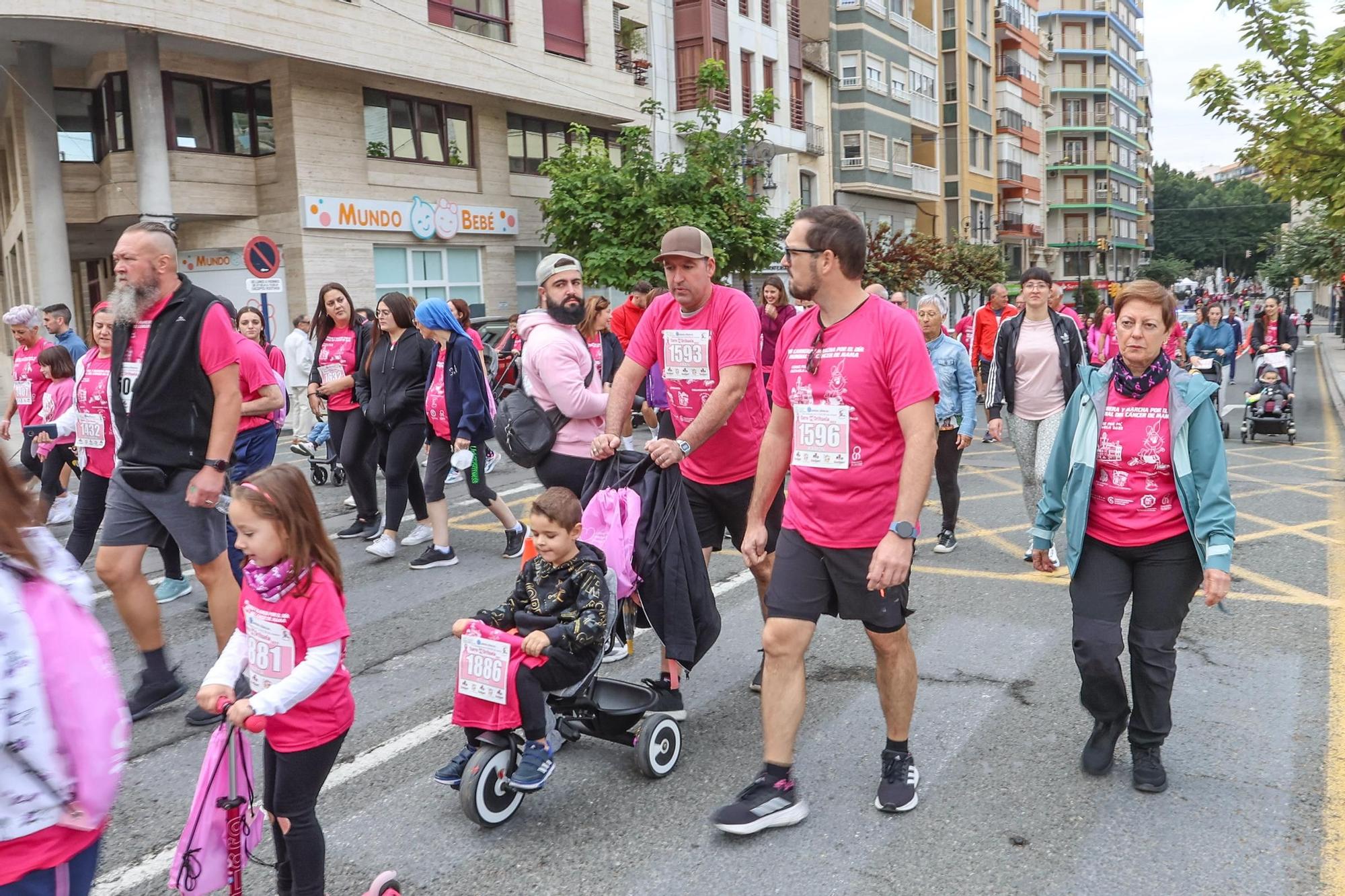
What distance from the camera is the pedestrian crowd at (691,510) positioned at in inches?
118

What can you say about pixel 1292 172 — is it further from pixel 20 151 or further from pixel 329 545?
pixel 20 151

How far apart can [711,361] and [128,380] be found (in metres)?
2.58

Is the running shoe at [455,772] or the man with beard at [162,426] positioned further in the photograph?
the man with beard at [162,426]

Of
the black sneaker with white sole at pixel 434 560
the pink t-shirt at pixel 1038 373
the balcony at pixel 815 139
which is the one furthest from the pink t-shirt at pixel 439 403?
the balcony at pixel 815 139

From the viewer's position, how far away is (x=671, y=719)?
421 centimetres

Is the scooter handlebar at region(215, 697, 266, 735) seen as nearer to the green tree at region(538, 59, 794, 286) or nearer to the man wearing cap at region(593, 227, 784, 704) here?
the man wearing cap at region(593, 227, 784, 704)

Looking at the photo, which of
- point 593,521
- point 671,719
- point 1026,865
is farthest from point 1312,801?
point 593,521

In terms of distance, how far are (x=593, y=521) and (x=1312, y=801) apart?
275cm

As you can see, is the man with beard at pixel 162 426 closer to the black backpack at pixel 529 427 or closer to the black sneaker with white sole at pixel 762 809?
the black backpack at pixel 529 427

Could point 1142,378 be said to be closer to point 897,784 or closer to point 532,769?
point 897,784

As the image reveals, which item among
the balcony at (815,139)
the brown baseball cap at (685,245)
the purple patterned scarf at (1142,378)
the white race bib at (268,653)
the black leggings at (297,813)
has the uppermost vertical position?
the balcony at (815,139)

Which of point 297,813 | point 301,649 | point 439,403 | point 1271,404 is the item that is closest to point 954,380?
point 439,403

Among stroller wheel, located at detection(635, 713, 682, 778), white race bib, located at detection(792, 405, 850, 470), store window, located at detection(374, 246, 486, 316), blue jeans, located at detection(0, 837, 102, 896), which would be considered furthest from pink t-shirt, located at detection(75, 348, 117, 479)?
store window, located at detection(374, 246, 486, 316)

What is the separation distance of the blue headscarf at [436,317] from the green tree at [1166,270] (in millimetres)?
85510
